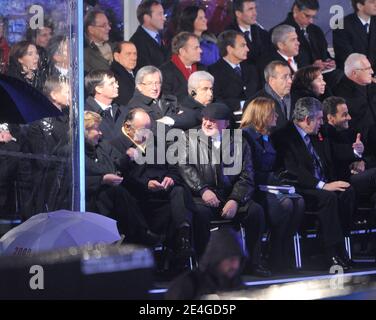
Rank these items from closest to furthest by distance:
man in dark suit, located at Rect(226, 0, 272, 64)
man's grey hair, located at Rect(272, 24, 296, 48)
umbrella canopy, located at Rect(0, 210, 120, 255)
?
umbrella canopy, located at Rect(0, 210, 120, 255) < man in dark suit, located at Rect(226, 0, 272, 64) < man's grey hair, located at Rect(272, 24, 296, 48)

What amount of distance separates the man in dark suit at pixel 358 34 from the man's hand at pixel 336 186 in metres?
0.84

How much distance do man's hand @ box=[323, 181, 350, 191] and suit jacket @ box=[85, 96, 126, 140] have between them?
156 cm

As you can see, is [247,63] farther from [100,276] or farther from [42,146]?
[100,276]

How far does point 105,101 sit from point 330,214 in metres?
1.79

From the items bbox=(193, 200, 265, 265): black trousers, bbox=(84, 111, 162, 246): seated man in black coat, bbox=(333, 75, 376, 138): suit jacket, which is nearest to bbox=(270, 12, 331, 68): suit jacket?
bbox=(333, 75, 376, 138): suit jacket

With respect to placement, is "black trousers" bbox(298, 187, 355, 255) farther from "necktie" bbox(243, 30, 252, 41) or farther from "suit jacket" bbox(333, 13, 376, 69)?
"necktie" bbox(243, 30, 252, 41)

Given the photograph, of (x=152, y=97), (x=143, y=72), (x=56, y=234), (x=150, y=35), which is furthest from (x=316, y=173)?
(x=56, y=234)

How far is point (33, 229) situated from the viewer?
4.70 meters

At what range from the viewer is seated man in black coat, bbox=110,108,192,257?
6.36 metres

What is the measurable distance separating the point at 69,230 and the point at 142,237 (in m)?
1.64

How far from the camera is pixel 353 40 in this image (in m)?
6.80

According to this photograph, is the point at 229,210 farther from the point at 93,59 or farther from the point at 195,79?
the point at 93,59
